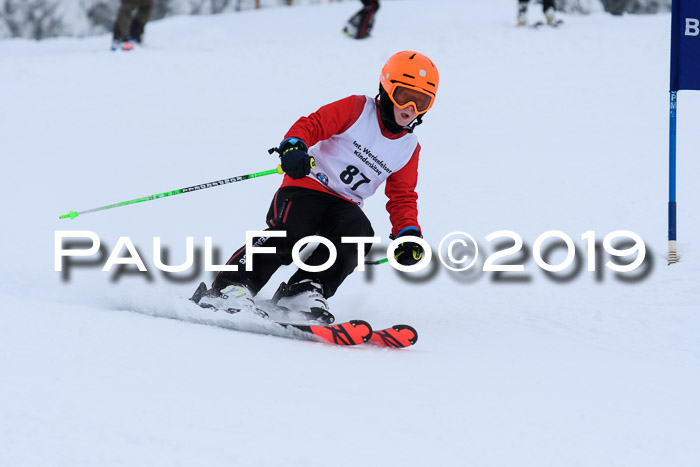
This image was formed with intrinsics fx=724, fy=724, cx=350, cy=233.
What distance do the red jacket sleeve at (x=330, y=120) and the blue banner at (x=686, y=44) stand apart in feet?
6.83

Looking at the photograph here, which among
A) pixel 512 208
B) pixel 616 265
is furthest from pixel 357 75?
pixel 616 265

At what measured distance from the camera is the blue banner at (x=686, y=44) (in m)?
4.45

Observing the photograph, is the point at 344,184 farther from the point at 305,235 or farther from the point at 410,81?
the point at 410,81

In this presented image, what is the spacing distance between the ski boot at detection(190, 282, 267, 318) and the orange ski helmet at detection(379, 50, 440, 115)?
1226 millimetres

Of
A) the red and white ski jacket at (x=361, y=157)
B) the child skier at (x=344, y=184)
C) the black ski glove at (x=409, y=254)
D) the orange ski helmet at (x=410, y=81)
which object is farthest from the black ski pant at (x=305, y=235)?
the orange ski helmet at (x=410, y=81)

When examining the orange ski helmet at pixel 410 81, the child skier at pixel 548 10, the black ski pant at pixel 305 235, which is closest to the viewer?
the orange ski helmet at pixel 410 81

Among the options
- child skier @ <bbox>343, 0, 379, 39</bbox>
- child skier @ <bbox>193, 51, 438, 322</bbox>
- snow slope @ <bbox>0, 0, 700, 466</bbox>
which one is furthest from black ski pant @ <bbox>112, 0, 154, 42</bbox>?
child skier @ <bbox>193, 51, 438, 322</bbox>

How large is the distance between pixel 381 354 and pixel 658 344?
57.0 inches

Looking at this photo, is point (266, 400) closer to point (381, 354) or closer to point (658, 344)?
point (381, 354)

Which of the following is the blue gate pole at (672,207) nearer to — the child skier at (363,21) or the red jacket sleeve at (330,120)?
the red jacket sleeve at (330,120)

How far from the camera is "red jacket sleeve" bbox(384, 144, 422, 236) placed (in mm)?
3916

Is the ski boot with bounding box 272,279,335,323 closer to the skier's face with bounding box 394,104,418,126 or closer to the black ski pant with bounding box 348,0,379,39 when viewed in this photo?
the skier's face with bounding box 394,104,418,126

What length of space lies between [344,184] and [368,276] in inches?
50.6

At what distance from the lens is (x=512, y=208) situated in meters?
5.80
